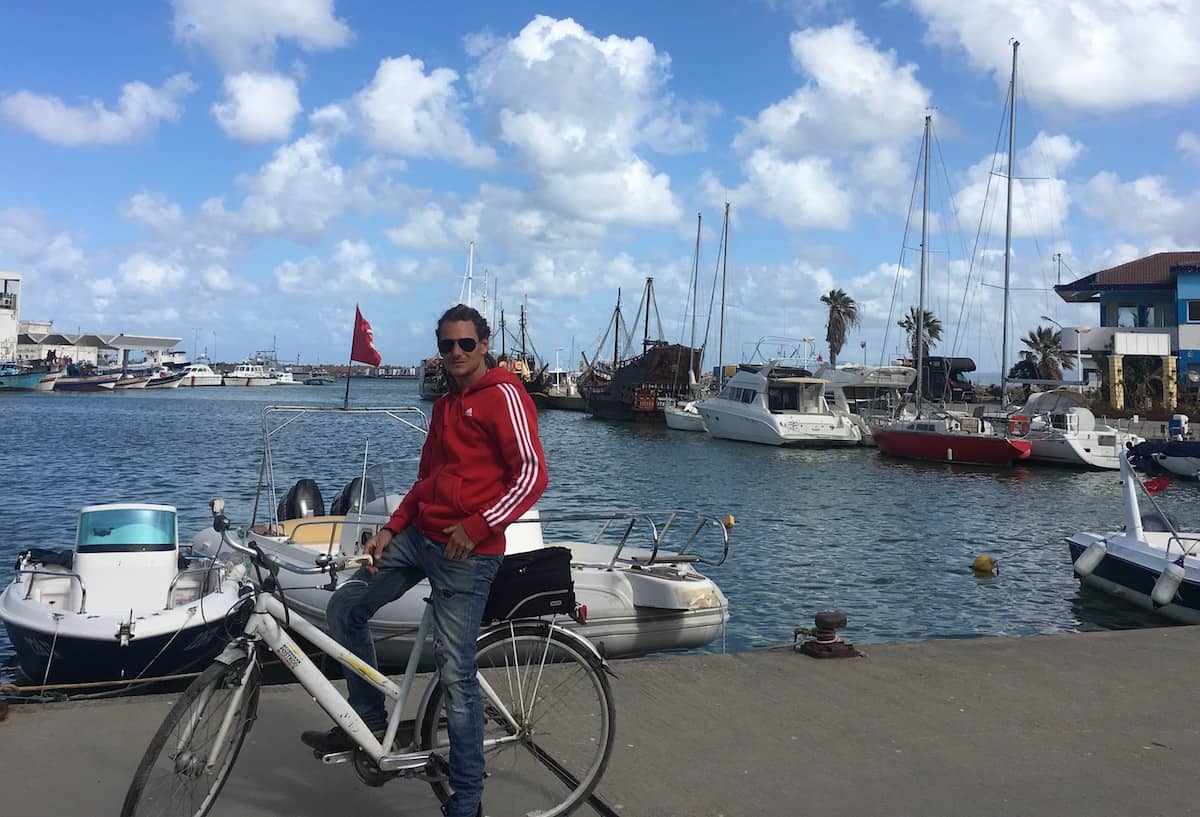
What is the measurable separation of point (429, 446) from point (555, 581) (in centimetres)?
82

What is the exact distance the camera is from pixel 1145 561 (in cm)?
1316

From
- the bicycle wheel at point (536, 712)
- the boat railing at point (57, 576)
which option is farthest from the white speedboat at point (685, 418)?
the bicycle wheel at point (536, 712)

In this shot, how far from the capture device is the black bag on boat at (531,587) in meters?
4.26

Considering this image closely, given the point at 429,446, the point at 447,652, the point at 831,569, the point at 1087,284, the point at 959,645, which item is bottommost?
the point at 831,569

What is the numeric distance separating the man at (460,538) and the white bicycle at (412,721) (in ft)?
0.43

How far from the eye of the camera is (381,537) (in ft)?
14.2

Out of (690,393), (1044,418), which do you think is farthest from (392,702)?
(690,393)

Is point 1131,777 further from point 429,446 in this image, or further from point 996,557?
point 996,557

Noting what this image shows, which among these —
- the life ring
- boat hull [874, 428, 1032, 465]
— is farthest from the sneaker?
the life ring

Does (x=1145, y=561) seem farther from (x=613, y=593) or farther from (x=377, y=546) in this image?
(x=377, y=546)

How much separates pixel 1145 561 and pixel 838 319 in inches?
3205

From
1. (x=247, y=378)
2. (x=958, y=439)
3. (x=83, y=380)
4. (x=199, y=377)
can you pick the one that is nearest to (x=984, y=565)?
(x=958, y=439)

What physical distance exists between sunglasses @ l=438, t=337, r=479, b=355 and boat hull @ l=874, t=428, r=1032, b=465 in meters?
38.7

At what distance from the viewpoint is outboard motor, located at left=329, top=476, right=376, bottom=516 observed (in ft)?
33.6
